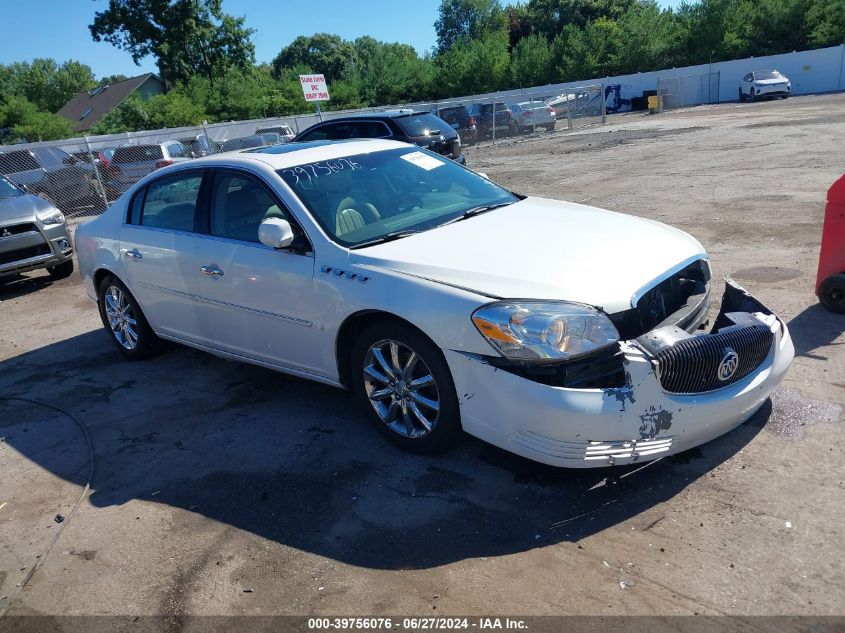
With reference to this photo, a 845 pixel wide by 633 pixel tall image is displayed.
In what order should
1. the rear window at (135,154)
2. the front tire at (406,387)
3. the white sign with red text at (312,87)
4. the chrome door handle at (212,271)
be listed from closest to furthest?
the front tire at (406,387) < the chrome door handle at (212,271) < the rear window at (135,154) < the white sign with red text at (312,87)

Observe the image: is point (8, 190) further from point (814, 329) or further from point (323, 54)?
point (323, 54)

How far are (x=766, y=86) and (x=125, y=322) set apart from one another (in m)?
38.6

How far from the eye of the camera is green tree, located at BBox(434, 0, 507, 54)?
9912 cm

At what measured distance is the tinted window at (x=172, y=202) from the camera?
5020 millimetres

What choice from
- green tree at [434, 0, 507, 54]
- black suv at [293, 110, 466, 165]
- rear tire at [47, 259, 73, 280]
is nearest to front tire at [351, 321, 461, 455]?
rear tire at [47, 259, 73, 280]

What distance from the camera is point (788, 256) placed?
22.4ft

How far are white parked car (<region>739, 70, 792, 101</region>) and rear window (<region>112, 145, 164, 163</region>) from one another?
32.1m

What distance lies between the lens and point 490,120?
2845 centimetres

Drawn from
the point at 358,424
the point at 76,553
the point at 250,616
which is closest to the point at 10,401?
the point at 76,553

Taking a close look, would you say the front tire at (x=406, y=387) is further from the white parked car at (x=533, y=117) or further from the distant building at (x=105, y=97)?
the distant building at (x=105, y=97)

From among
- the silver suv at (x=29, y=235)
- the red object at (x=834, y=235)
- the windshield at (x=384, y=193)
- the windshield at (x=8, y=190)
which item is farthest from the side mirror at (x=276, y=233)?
the windshield at (x=8, y=190)

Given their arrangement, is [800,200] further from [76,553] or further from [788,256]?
[76,553]

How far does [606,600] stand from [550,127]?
28.8 meters

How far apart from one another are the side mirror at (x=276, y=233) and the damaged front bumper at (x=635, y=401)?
1.27m
